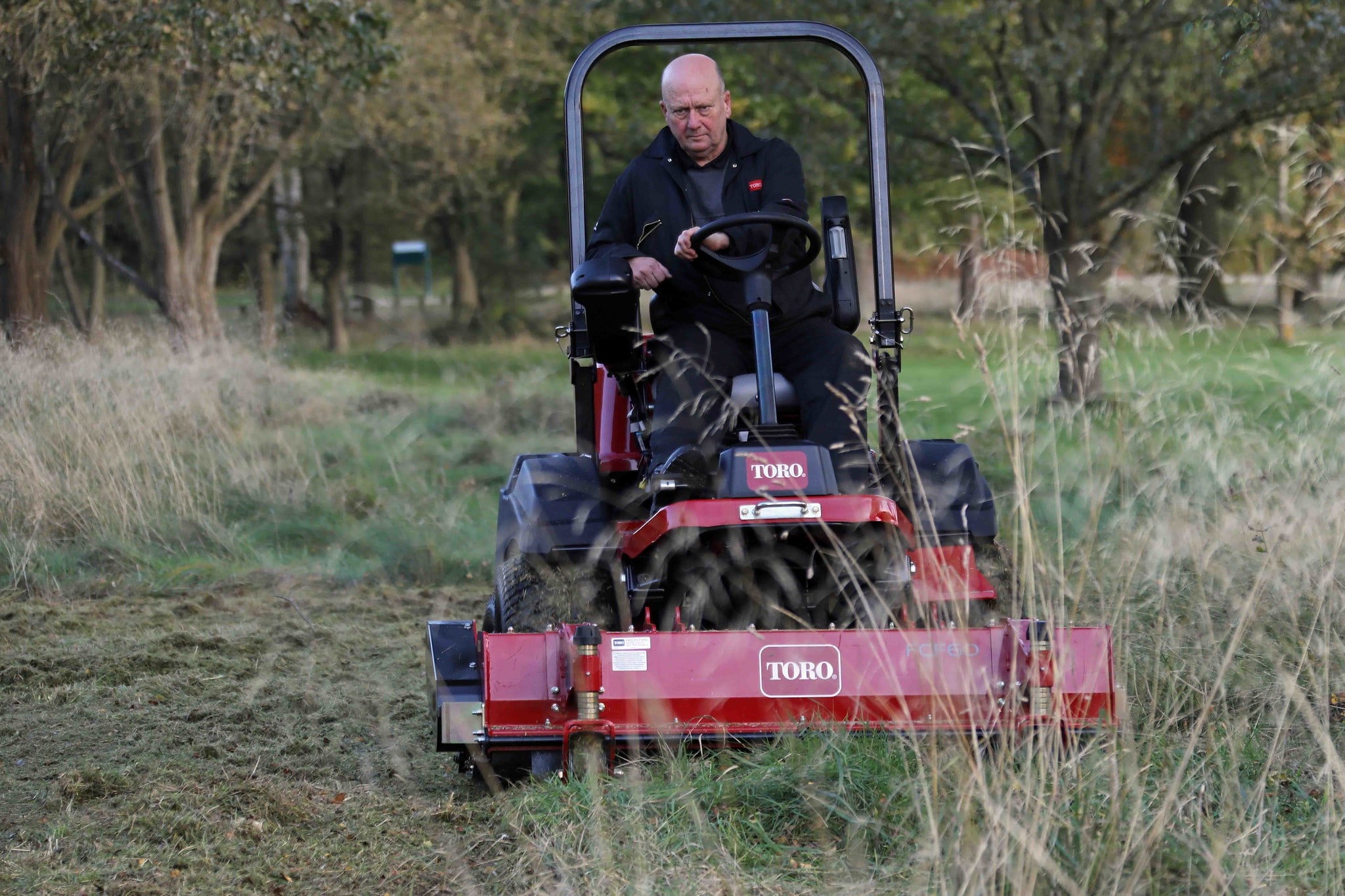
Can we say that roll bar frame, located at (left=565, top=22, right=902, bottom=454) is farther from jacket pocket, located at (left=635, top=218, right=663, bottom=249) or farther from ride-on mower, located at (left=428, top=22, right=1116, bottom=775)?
jacket pocket, located at (left=635, top=218, right=663, bottom=249)

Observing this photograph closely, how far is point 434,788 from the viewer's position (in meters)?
4.39

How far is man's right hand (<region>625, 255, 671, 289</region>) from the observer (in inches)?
183

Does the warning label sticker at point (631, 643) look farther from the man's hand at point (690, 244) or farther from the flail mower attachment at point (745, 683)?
the man's hand at point (690, 244)

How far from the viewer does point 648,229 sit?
491cm

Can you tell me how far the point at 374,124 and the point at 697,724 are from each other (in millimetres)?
19902

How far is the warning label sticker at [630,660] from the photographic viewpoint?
12.6 feet

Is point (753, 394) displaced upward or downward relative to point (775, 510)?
upward

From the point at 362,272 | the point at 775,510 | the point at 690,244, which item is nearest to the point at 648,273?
the point at 690,244

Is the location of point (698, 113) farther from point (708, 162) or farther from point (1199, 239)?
point (1199, 239)

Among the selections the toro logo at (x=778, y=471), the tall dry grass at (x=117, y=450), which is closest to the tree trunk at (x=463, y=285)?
the tall dry grass at (x=117, y=450)

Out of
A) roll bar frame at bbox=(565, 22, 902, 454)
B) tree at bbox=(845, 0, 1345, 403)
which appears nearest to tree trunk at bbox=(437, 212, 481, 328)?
tree at bbox=(845, 0, 1345, 403)

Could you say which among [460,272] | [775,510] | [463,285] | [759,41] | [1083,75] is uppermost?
[1083,75]

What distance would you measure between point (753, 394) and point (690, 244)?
462mm

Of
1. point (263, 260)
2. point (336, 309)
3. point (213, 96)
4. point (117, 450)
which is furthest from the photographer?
point (336, 309)
